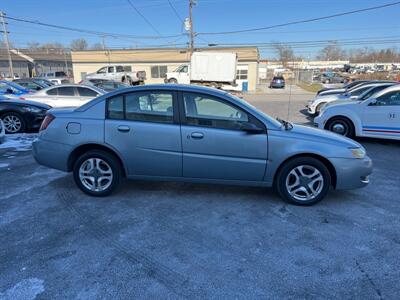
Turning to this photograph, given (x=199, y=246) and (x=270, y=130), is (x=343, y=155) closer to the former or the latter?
(x=270, y=130)

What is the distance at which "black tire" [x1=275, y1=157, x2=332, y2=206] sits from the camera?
12.0 ft

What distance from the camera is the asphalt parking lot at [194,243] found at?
2334mm

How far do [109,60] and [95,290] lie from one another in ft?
125

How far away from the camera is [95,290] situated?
2287 mm

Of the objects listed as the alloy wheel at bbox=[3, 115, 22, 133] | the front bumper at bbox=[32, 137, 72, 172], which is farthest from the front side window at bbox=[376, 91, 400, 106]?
the alloy wheel at bbox=[3, 115, 22, 133]

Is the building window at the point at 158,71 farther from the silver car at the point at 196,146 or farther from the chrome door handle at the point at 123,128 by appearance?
the chrome door handle at the point at 123,128

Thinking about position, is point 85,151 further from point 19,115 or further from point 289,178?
point 19,115

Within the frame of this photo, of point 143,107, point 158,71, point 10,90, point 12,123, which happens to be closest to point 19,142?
point 12,123

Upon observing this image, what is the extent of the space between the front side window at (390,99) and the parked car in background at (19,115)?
924 centimetres

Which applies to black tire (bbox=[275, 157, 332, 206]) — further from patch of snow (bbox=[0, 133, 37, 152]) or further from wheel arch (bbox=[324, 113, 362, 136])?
patch of snow (bbox=[0, 133, 37, 152])

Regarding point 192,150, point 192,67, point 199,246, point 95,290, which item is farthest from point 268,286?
point 192,67

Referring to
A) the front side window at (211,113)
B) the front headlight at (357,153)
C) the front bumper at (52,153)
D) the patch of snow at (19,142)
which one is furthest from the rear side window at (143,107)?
the patch of snow at (19,142)

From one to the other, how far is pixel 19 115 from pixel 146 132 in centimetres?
618

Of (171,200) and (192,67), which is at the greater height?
(192,67)
